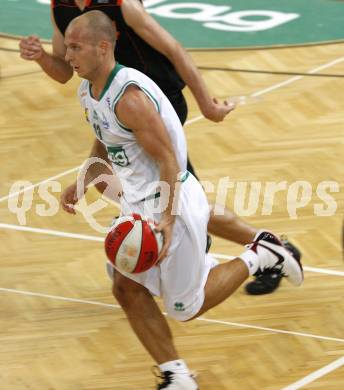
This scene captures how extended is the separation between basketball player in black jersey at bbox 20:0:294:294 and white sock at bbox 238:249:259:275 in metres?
0.21

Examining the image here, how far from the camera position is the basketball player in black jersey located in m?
6.25

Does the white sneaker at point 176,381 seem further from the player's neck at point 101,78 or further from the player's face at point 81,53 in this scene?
the player's face at point 81,53

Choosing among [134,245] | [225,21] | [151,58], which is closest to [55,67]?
[151,58]

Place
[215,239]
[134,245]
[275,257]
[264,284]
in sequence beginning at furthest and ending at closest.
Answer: [215,239] < [264,284] < [275,257] < [134,245]

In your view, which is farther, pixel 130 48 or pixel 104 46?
pixel 130 48

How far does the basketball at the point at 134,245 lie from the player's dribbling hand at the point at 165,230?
29 mm

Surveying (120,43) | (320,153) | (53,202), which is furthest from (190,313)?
(320,153)

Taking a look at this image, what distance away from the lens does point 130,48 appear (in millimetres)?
6422

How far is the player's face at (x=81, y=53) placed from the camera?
5.53 meters

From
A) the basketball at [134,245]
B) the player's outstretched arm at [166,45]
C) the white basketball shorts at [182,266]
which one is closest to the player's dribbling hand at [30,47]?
the player's outstretched arm at [166,45]

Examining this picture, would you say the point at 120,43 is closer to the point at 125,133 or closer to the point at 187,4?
the point at 125,133

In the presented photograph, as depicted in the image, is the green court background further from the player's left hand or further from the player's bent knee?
the player's bent knee

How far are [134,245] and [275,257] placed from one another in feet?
4.24

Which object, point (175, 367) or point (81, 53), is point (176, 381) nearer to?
point (175, 367)
